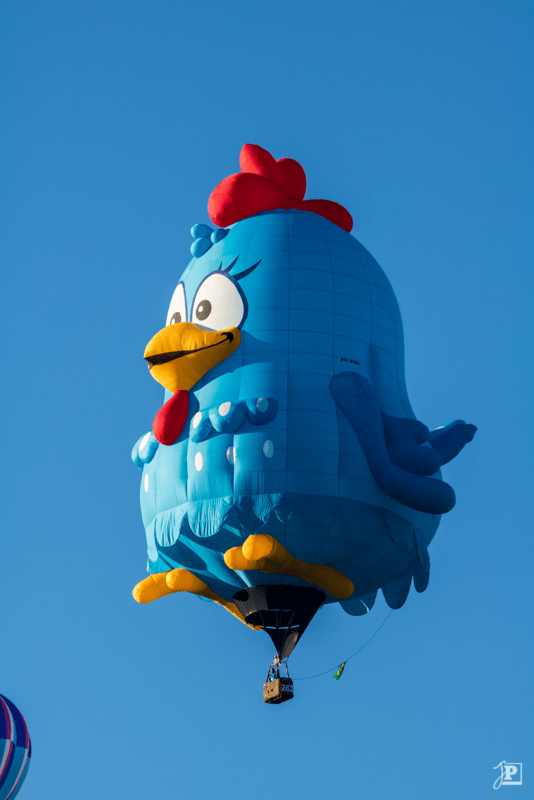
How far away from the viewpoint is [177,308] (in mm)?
24188

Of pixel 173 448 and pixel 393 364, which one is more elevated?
pixel 393 364

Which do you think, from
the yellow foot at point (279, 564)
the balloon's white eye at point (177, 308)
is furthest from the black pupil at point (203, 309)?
the yellow foot at point (279, 564)

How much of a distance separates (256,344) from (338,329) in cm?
149

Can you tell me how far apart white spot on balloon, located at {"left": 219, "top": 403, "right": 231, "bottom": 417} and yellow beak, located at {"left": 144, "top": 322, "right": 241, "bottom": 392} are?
943mm

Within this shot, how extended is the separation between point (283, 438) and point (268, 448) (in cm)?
31

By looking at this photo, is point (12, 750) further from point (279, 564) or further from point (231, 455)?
Result: point (231, 455)

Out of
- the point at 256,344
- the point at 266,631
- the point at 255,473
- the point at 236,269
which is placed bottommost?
the point at 266,631

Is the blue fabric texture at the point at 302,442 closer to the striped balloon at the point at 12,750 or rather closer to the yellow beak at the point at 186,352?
the yellow beak at the point at 186,352

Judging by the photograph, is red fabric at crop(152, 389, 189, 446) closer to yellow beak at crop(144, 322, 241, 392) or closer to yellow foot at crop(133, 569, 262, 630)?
yellow beak at crop(144, 322, 241, 392)

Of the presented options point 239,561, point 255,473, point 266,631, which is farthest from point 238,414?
point 266,631

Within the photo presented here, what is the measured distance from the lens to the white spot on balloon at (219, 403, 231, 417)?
863 inches

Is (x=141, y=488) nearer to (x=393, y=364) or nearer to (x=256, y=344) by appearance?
(x=256, y=344)

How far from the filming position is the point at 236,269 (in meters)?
23.6

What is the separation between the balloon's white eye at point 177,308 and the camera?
78.5ft
